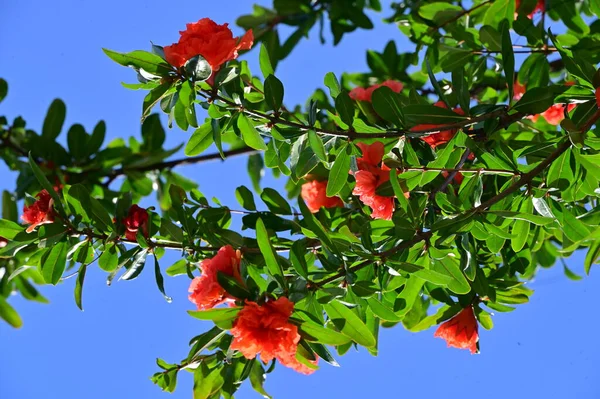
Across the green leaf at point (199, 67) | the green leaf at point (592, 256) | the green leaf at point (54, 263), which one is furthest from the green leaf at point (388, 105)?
the green leaf at point (54, 263)

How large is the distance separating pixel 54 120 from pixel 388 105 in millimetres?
1845

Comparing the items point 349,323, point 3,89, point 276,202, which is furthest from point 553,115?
point 3,89

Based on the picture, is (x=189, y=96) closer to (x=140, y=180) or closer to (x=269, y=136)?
(x=269, y=136)

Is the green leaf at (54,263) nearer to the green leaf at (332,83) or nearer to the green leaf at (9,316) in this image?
the green leaf at (332,83)

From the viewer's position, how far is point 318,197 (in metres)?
1.87

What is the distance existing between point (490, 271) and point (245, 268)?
2.42ft

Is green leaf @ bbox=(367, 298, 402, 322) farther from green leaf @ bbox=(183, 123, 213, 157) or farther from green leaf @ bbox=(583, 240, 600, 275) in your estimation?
green leaf @ bbox=(183, 123, 213, 157)

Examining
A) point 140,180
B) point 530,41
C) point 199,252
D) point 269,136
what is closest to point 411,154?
point 269,136

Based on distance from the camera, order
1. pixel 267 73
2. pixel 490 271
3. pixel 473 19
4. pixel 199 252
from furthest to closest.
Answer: pixel 473 19
pixel 490 271
pixel 199 252
pixel 267 73

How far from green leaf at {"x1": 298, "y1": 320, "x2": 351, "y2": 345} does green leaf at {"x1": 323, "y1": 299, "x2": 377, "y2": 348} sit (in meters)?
0.07

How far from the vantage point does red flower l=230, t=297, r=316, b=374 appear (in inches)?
46.3

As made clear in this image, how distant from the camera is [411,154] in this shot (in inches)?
58.2

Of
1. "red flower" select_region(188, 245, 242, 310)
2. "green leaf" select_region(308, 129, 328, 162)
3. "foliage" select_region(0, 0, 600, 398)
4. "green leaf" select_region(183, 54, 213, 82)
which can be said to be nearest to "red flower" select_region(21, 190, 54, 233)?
"foliage" select_region(0, 0, 600, 398)

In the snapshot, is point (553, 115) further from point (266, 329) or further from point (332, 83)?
point (266, 329)
